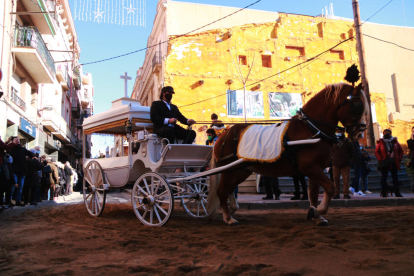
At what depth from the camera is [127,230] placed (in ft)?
15.5

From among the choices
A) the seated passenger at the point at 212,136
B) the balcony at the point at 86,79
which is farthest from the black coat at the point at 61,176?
the balcony at the point at 86,79

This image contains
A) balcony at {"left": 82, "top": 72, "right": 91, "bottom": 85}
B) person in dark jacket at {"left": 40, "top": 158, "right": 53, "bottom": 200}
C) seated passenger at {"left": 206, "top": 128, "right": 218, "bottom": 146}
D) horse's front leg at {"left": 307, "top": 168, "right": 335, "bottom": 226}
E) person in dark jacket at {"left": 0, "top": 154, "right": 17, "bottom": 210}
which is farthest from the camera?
balcony at {"left": 82, "top": 72, "right": 91, "bottom": 85}

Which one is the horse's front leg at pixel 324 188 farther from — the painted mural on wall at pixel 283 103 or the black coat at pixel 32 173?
the painted mural on wall at pixel 283 103

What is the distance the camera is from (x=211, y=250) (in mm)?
3355

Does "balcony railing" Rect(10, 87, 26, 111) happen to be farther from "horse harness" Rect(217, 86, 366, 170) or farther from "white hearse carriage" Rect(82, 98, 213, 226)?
"horse harness" Rect(217, 86, 366, 170)

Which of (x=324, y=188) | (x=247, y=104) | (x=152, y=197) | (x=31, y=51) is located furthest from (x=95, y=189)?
(x=247, y=104)

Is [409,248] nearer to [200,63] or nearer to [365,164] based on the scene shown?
[365,164]

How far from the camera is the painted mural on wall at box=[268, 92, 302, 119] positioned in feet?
89.3

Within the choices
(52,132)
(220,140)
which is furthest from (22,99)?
(220,140)

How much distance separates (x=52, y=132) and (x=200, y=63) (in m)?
11.3

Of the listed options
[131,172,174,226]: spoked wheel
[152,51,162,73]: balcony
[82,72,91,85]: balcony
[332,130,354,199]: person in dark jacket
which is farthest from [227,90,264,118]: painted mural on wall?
[82,72,91,85]: balcony

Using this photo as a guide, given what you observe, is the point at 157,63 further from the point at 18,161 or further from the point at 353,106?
the point at 353,106

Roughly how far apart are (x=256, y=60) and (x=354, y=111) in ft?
78.0

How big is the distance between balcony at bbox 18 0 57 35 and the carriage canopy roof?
11.4 m
